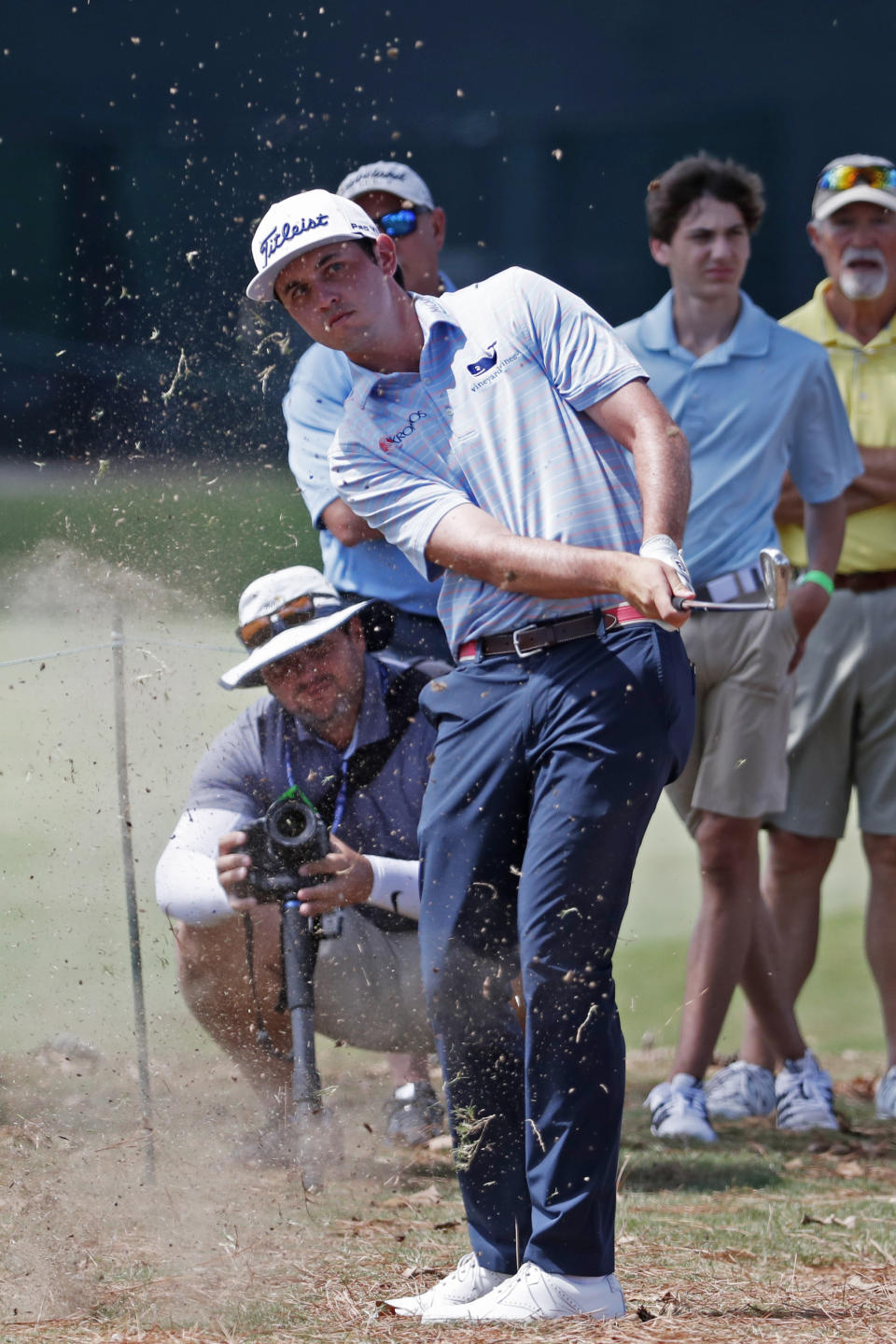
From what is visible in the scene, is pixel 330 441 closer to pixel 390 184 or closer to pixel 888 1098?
pixel 390 184

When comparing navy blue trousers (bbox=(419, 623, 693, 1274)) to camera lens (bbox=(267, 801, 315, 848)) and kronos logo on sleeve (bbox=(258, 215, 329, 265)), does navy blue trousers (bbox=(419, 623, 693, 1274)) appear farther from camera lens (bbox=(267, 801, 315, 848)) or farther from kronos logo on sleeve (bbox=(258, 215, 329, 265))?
kronos logo on sleeve (bbox=(258, 215, 329, 265))

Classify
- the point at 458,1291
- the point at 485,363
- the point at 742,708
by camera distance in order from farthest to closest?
the point at 742,708, the point at 485,363, the point at 458,1291

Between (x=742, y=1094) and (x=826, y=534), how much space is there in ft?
4.99

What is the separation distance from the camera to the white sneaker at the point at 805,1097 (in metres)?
4.29

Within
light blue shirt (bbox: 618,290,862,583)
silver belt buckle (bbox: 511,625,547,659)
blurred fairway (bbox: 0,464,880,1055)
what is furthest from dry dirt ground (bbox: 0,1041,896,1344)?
light blue shirt (bbox: 618,290,862,583)

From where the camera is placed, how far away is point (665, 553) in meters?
2.66

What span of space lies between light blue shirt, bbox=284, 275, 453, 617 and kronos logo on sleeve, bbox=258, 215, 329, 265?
856 mm

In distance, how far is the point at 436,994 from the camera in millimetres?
2951

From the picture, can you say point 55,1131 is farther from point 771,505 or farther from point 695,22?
point 695,22

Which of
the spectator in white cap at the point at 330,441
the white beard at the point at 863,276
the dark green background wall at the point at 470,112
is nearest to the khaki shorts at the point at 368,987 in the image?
the spectator in white cap at the point at 330,441

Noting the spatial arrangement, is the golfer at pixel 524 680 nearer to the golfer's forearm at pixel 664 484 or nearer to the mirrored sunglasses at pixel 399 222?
the golfer's forearm at pixel 664 484

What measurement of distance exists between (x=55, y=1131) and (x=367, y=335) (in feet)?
6.08

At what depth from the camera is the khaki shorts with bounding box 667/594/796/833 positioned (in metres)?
4.23

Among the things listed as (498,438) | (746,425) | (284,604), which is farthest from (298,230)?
(746,425)
